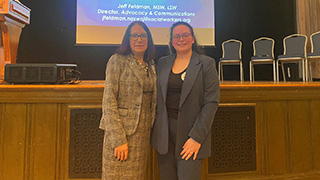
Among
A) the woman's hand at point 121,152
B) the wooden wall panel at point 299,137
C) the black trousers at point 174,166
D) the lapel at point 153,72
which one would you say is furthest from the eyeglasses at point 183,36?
the wooden wall panel at point 299,137

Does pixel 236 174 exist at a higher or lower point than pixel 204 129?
lower

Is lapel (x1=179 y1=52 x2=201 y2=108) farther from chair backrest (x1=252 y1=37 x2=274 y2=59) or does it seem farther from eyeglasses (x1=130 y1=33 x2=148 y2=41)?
chair backrest (x1=252 y1=37 x2=274 y2=59)

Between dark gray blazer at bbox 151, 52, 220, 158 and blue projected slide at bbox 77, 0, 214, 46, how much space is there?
3601 millimetres

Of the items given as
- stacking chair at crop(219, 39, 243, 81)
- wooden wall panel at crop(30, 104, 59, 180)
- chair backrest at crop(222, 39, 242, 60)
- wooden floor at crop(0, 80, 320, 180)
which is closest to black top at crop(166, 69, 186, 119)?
wooden floor at crop(0, 80, 320, 180)

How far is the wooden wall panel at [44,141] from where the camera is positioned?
161cm

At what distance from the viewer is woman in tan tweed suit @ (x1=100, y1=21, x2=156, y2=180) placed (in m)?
1.17

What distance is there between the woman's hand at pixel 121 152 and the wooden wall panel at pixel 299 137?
1415 millimetres

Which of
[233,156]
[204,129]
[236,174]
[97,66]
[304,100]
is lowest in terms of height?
[236,174]

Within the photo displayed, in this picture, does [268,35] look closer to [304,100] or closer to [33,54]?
[304,100]

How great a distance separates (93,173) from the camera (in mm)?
1655

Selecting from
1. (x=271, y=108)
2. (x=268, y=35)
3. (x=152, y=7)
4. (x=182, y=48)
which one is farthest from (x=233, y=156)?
(x=268, y=35)

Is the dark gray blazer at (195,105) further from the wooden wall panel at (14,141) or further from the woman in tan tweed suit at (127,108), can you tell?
the wooden wall panel at (14,141)

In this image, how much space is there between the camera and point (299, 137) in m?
1.85

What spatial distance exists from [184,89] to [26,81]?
4.07 ft
